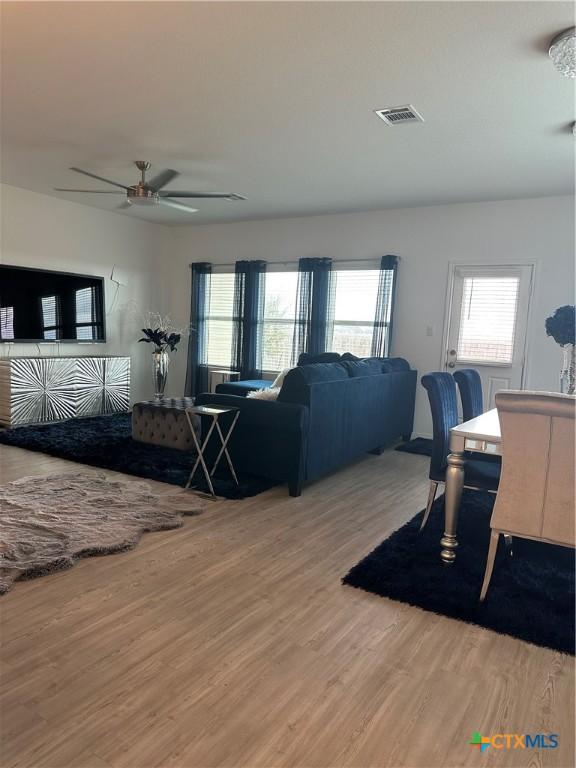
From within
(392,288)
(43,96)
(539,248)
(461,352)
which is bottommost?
(461,352)

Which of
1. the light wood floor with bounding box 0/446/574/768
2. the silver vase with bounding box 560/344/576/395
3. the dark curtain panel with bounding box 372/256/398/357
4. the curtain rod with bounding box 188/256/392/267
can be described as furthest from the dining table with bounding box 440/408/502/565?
the curtain rod with bounding box 188/256/392/267

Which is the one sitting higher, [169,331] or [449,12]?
[449,12]

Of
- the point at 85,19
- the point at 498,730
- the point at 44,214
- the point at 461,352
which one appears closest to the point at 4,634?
the point at 498,730

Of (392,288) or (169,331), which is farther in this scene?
(169,331)

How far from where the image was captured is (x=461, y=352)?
6.05 meters

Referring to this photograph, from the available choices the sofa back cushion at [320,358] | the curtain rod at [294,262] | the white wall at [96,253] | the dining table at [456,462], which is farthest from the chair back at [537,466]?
the white wall at [96,253]

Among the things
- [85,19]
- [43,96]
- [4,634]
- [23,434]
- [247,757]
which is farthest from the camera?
[23,434]

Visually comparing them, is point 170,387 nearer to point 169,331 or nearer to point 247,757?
point 169,331

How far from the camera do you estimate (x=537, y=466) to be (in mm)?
2281

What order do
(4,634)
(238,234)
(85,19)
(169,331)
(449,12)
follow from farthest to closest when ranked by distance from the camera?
(169,331), (238,234), (85,19), (449,12), (4,634)

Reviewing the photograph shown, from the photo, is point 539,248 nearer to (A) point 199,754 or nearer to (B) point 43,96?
(B) point 43,96

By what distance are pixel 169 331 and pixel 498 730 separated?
7.13 m

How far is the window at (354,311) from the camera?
21.4 ft

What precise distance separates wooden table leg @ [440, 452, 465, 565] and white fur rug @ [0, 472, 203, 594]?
5.26 feet
